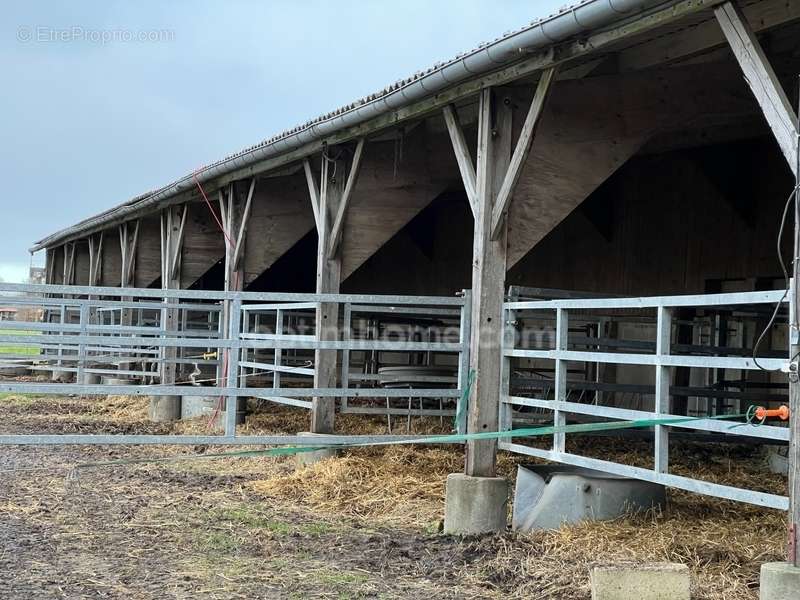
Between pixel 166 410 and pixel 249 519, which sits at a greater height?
pixel 166 410

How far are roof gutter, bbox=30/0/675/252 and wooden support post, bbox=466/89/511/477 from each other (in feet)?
1.21

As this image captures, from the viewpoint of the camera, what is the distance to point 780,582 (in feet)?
13.0

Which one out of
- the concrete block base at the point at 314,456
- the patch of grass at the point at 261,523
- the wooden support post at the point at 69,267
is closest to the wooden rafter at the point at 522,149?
the patch of grass at the point at 261,523

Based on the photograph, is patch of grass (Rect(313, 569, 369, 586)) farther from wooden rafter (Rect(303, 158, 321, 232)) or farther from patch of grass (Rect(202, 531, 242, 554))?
wooden rafter (Rect(303, 158, 321, 232))

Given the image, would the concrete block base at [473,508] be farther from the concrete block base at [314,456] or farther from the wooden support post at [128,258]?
the wooden support post at [128,258]

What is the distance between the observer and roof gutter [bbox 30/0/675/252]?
201 inches

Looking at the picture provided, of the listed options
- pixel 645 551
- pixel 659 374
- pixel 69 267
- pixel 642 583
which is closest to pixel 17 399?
pixel 69 267

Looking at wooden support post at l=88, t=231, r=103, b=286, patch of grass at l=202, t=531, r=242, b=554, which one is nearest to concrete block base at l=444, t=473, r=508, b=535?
patch of grass at l=202, t=531, r=242, b=554

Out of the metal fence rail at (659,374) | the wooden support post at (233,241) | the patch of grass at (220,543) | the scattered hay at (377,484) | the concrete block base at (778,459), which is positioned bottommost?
the patch of grass at (220,543)

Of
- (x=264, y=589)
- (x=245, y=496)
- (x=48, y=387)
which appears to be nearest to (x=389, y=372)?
(x=245, y=496)

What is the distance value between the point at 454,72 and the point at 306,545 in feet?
10.6

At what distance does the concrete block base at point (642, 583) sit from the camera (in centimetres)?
436

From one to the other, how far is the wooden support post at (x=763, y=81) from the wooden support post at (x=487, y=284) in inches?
84.4

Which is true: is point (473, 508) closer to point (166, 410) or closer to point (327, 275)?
point (327, 275)
